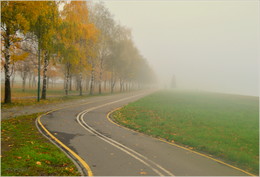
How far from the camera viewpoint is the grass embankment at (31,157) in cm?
593

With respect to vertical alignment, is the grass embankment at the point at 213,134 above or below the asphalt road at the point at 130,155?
below

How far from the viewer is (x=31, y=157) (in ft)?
22.4

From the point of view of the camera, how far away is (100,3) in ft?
120

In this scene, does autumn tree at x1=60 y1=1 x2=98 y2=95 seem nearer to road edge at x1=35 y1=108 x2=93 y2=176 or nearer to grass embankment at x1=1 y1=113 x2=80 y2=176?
road edge at x1=35 y1=108 x2=93 y2=176

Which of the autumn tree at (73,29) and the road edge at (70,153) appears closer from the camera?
the road edge at (70,153)

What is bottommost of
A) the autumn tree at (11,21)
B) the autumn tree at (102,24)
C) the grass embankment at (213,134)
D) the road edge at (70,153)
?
the grass embankment at (213,134)

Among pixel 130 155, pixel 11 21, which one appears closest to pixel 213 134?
pixel 130 155

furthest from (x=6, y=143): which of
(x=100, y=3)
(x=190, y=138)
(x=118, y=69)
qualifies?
(x=118, y=69)

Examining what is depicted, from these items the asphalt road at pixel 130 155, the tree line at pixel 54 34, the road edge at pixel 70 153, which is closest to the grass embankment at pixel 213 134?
the asphalt road at pixel 130 155

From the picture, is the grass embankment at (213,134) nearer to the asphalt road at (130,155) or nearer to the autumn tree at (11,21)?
the asphalt road at (130,155)

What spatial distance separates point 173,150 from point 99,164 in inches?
157

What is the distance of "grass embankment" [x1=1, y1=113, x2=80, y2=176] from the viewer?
5.93 meters

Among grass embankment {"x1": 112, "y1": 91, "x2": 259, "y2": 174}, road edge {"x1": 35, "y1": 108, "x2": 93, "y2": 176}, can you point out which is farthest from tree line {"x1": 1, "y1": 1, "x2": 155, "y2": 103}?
grass embankment {"x1": 112, "y1": 91, "x2": 259, "y2": 174}

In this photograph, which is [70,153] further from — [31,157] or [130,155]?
[130,155]
